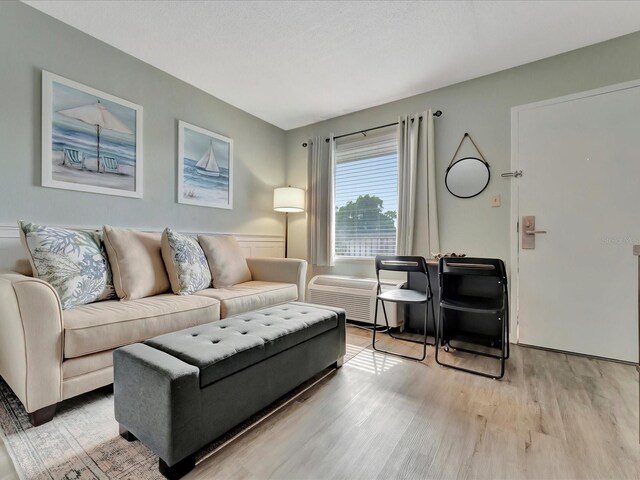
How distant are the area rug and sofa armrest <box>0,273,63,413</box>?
4.8 inches

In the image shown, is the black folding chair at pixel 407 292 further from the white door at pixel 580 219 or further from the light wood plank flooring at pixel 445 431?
the white door at pixel 580 219

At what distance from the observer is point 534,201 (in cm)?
242

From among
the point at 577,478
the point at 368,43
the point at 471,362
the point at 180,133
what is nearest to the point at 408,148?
the point at 368,43

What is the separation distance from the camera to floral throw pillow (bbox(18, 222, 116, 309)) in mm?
1605

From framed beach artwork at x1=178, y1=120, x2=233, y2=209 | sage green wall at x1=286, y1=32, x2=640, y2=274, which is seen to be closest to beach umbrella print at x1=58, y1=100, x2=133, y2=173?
framed beach artwork at x1=178, y1=120, x2=233, y2=209

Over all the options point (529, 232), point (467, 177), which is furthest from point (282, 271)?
point (529, 232)

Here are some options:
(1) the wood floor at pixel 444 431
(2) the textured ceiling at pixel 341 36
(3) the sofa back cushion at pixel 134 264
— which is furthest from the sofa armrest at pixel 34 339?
(2) the textured ceiling at pixel 341 36

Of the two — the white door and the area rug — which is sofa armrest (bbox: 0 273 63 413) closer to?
the area rug

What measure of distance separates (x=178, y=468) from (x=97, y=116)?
241cm

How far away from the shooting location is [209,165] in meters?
3.04

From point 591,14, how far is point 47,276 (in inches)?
147

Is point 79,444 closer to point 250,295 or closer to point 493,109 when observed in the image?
point 250,295

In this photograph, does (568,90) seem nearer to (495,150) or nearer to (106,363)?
(495,150)

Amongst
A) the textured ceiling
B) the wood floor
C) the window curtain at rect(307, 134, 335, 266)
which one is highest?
the textured ceiling
